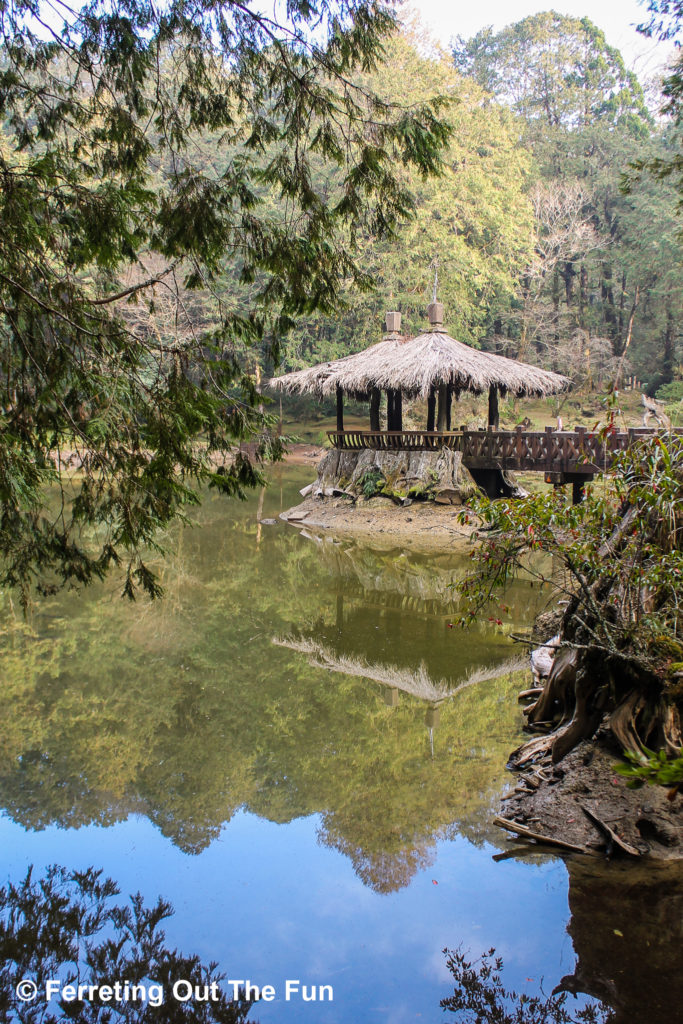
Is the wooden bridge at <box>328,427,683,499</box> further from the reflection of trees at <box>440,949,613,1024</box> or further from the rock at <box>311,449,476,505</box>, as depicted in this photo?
the reflection of trees at <box>440,949,613,1024</box>

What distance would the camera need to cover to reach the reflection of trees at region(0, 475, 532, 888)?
4.48m

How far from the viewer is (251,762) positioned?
16.7ft

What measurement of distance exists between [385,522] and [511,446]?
8.28ft

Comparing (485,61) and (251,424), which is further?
(485,61)

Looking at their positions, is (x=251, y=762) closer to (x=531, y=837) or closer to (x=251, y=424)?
(x=531, y=837)

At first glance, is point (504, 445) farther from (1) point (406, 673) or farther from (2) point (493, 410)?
(1) point (406, 673)

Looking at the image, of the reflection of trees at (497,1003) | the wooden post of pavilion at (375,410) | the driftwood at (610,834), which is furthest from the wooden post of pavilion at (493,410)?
the reflection of trees at (497,1003)

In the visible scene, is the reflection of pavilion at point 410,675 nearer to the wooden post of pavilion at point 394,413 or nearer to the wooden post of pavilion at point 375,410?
the wooden post of pavilion at point 394,413

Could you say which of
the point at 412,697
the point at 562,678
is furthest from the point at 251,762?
the point at 562,678

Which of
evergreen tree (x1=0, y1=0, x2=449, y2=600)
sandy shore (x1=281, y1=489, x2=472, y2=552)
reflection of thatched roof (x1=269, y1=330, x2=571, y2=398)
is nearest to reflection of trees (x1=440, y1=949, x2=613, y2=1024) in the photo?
evergreen tree (x1=0, y1=0, x2=449, y2=600)

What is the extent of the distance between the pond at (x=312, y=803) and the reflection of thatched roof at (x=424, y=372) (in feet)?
17.6

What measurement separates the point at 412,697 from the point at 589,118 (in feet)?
91.9
